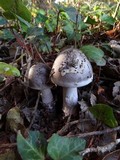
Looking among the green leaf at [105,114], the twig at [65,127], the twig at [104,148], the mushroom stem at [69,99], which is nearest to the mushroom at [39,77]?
the mushroom stem at [69,99]

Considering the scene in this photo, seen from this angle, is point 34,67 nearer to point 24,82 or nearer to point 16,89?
point 24,82

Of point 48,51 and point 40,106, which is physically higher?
point 48,51

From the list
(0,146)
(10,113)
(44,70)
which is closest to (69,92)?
(44,70)

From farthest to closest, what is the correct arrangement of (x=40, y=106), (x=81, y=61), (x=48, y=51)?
(x=48, y=51) → (x=40, y=106) → (x=81, y=61)

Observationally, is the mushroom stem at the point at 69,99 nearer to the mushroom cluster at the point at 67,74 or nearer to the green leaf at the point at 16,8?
the mushroom cluster at the point at 67,74

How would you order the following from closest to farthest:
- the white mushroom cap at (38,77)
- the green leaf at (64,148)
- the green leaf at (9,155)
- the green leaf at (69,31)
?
the green leaf at (64,148) < the green leaf at (9,155) < the white mushroom cap at (38,77) < the green leaf at (69,31)

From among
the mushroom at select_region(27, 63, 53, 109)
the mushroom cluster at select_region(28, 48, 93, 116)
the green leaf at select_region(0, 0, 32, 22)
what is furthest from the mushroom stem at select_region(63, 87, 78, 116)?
the green leaf at select_region(0, 0, 32, 22)

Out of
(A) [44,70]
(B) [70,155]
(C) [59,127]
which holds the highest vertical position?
(A) [44,70]
